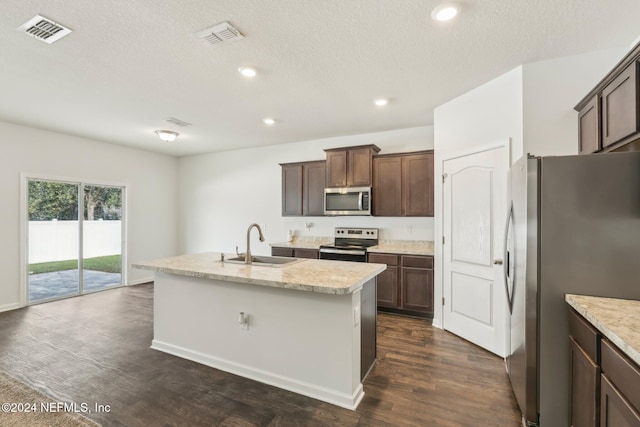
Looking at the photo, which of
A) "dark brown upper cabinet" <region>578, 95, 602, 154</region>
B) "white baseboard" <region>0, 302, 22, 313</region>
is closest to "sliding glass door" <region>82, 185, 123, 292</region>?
"white baseboard" <region>0, 302, 22, 313</region>

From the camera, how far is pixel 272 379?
2422 millimetres

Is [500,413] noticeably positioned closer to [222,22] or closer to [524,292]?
[524,292]

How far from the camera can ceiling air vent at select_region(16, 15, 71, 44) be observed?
2041 mm

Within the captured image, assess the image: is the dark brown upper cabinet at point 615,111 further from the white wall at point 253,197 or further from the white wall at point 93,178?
the white wall at point 93,178

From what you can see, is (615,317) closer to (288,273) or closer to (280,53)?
(288,273)

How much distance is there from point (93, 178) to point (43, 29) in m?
3.90

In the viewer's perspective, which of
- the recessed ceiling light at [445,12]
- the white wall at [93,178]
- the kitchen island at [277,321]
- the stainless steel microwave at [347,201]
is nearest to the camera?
the recessed ceiling light at [445,12]

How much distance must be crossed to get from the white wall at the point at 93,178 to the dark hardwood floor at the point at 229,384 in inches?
60.2

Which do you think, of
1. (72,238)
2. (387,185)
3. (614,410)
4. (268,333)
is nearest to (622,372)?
(614,410)

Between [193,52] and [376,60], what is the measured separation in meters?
1.56

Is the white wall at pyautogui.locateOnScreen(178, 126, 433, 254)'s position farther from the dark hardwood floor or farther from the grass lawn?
the dark hardwood floor

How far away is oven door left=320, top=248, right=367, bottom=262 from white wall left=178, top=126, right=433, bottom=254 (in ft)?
2.37

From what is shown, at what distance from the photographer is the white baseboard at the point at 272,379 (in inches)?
85.3

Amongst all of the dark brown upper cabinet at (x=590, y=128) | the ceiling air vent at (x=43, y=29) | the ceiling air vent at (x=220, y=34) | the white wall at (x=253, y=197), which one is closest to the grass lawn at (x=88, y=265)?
the white wall at (x=253, y=197)
